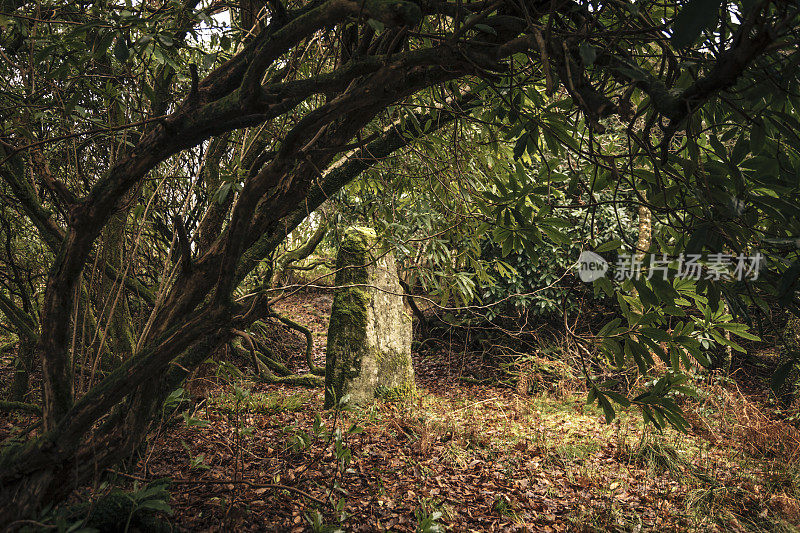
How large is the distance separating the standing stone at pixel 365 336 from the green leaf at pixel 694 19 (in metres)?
4.24

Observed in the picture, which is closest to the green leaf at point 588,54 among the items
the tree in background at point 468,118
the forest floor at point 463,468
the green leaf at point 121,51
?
the tree in background at point 468,118

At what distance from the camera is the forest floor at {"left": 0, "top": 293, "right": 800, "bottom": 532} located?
97.2 inches

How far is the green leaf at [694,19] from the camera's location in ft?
2.54

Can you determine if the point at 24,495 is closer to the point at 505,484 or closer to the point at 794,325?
the point at 505,484

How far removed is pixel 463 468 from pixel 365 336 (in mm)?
1921

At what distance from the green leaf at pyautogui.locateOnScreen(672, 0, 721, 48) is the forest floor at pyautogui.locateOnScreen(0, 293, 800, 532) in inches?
81.8

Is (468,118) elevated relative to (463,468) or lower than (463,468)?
elevated

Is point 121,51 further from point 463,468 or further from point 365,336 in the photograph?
point 365,336

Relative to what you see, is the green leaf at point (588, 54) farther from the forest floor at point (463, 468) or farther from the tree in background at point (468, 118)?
the forest floor at point (463, 468)

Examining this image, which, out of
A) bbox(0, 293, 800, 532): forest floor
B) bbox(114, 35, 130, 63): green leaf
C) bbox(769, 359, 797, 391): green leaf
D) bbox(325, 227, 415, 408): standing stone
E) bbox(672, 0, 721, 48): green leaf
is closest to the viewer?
bbox(672, 0, 721, 48): green leaf

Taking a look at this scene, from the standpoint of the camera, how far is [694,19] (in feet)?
2.60

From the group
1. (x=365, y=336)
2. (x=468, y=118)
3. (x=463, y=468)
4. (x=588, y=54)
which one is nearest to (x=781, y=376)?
(x=588, y=54)

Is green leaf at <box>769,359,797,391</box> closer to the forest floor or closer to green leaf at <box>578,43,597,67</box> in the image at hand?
green leaf at <box>578,43,597,67</box>

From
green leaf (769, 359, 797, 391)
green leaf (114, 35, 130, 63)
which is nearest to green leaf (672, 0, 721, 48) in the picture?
green leaf (769, 359, 797, 391)
